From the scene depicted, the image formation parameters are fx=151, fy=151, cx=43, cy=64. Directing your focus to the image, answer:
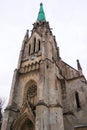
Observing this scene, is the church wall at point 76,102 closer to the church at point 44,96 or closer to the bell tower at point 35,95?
the church at point 44,96

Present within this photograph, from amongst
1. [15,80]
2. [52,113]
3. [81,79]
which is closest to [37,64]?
[15,80]

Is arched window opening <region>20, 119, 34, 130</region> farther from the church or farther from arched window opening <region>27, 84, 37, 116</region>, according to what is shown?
arched window opening <region>27, 84, 37, 116</region>

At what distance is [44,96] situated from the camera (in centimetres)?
1638

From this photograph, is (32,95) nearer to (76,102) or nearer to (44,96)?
(44,96)

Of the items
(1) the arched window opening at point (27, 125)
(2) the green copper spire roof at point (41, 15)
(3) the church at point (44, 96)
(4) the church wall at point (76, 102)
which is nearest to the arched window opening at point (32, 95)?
(3) the church at point (44, 96)

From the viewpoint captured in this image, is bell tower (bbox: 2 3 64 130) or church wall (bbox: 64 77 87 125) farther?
church wall (bbox: 64 77 87 125)

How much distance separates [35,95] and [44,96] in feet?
9.81

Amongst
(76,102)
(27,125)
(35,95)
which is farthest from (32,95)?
(76,102)

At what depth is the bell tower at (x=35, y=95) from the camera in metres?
15.1

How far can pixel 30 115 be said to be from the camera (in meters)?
16.4

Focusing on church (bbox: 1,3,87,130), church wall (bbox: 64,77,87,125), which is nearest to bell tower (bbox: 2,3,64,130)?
church (bbox: 1,3,87,130)

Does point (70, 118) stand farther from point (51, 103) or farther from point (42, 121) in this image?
point (42, 121)

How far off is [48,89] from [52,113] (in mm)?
3052

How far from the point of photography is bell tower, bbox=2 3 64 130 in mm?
15055
